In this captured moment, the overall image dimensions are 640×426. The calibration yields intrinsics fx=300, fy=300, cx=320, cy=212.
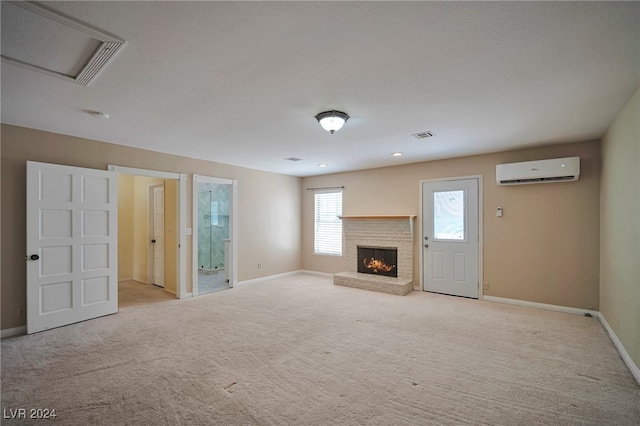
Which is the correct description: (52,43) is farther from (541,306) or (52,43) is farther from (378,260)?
(541,306)

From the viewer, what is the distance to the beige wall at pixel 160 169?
12.1 feet

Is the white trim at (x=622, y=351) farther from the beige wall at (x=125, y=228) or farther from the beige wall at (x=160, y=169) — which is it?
the beige wall at (x=125, y=228)

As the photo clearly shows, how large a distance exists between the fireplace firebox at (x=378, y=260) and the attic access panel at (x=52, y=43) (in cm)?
560

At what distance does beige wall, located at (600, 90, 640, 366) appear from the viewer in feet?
9.07

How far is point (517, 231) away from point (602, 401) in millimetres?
3105

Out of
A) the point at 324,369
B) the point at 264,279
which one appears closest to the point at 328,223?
the point at 264,279

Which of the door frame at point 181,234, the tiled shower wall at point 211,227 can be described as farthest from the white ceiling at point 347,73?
the tiled shower wall at point 211,227

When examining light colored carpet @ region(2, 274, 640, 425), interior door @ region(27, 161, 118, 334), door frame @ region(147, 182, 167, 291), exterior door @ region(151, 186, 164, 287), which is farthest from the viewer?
door frame @ region(147, 182, 167, 291)

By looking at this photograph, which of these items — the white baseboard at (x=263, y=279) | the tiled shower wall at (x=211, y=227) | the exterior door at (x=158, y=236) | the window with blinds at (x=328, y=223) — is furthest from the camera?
the tiled shower wall at (x=211, y=227)

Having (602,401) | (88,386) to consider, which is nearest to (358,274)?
(602,401)

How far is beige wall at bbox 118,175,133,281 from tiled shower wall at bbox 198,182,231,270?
182 centimetres

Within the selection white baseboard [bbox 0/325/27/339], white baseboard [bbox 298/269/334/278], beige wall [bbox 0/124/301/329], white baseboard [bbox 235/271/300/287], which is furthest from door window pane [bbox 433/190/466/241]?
white baseboard [bbox 0/325/27/339]

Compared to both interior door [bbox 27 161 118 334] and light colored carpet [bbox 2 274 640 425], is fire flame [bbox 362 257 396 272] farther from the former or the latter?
interior door [bbox 27 161 118 334]

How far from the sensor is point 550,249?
4719 mm
